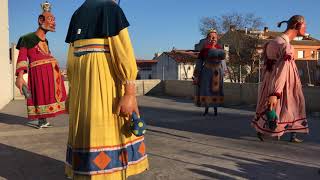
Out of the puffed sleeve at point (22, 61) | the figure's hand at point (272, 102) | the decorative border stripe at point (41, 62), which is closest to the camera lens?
the figure's hand at point (272, 102)

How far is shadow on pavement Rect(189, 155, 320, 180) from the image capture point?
4.72 metres

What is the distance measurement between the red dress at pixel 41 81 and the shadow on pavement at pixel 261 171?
161 inches

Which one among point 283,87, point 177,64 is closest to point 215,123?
point 283,87

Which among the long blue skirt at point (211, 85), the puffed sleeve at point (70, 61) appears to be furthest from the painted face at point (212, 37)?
the puffed sleeve at point (70, 61)

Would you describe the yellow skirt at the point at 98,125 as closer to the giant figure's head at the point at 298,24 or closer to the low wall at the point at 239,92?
the giant figure's head at the point at 298,24

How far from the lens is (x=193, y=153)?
232 inches

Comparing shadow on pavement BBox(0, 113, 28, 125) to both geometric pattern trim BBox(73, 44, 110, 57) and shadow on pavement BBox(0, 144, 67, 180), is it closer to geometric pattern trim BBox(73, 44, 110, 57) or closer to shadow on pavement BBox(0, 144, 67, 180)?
shadow on pavement BBox(0, 144, 67, 180)

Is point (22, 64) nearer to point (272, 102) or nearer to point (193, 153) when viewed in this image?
point (193, 153)

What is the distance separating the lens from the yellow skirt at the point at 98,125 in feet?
11.9

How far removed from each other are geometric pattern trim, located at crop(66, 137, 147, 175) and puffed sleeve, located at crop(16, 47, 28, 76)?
3.96 metres

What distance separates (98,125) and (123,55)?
1.89ft

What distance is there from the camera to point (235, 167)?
5.09 metres

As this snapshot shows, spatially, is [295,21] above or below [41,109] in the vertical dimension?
above

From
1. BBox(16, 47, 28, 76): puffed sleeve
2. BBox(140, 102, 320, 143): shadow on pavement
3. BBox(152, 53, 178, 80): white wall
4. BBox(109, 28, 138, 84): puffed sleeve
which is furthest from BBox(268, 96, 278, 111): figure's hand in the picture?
BBox(152, 53, 178, 80): white wall
